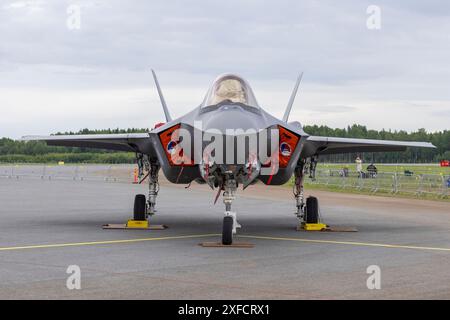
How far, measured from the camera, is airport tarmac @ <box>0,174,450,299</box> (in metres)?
7.92

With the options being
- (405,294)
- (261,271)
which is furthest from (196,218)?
(405,294)

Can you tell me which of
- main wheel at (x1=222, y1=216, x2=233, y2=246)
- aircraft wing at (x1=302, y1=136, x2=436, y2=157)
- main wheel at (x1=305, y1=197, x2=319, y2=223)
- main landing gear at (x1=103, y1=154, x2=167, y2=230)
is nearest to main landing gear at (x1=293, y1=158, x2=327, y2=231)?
main wheel at (x1=305, y1=197, x2=319, y2=223)

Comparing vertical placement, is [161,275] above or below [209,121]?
below

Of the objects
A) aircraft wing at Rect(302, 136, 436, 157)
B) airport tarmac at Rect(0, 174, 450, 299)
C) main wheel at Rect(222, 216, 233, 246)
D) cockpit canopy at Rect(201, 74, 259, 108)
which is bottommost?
airport tarmac at Rect(0, 174, 450, 299)

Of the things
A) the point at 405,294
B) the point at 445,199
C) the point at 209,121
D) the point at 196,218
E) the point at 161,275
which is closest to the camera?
the point at 405,294

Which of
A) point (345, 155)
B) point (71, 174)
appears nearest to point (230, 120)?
point (71, 174)

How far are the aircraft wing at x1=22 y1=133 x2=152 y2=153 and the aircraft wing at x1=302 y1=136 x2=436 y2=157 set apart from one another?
11.7 feet

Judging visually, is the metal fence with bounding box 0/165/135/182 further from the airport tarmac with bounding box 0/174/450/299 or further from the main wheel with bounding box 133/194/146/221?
the main wheel with bounding box 133/194/146/221

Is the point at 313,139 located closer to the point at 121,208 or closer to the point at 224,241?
the point at 224,241

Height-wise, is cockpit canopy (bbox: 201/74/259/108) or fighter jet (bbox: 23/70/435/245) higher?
cockpit canopy (bbox: 201/74/259/108)

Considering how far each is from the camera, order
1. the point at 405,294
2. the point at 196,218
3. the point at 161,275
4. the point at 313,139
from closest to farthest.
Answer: the point at 405,294, the point at 161,275, the point at 313,139, the point at 196,218

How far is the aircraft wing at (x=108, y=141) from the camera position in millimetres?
15539
